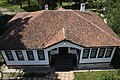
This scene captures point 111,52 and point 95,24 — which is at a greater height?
point 95,24

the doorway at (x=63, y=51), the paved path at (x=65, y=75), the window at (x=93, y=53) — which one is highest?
the window at (x=93, y=53)

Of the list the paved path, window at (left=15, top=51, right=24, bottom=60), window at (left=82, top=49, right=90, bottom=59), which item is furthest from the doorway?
window at (left=15, top=51, right=24, bottom=60)

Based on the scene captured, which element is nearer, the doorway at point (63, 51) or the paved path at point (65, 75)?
the paved path at point (65, 75)

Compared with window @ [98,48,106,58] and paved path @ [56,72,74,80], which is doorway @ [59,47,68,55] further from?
window @ [98,48,106,58]

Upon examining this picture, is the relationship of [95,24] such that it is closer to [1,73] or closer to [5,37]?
[5,37]

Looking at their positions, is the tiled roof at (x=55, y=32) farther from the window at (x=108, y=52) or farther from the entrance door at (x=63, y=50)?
A: the entrance door at (x=63, y=50)

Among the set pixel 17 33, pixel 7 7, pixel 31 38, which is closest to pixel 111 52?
pixel 31 38

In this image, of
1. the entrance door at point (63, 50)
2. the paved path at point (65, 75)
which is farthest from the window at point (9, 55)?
the entrance door at point (63, 50)

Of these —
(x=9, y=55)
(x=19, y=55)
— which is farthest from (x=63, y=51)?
(x=9, y=55)
